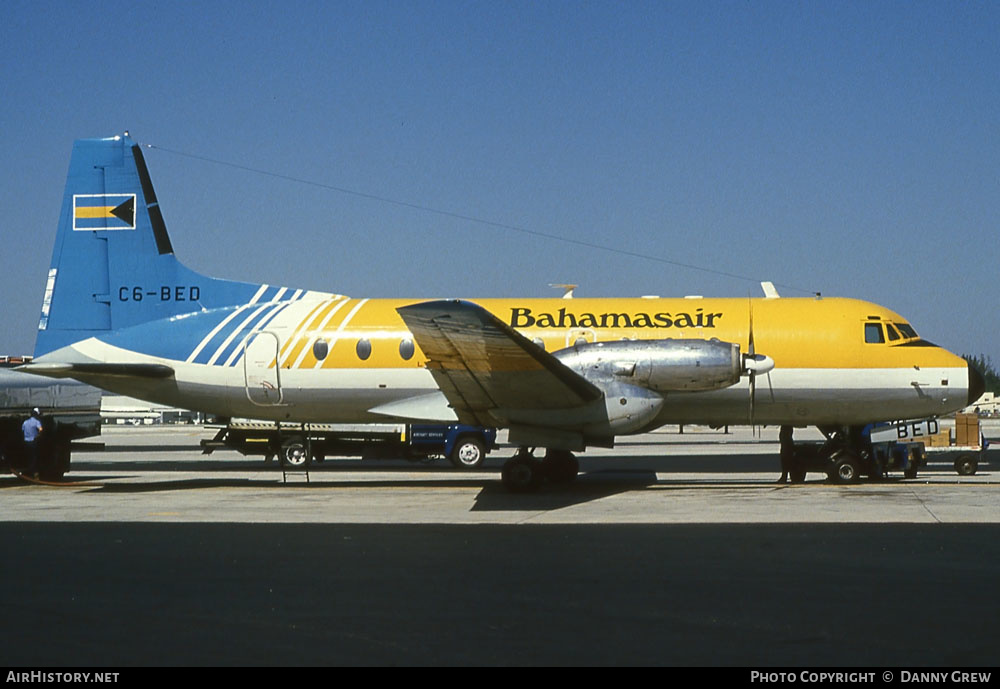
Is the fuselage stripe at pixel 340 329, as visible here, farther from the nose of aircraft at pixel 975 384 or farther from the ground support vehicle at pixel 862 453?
the nose of aircraft at pixel 975 384

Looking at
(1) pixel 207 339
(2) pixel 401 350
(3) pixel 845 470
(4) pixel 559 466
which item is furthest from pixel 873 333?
(1) pixel 207 339

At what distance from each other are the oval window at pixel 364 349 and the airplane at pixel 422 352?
0.03 meters

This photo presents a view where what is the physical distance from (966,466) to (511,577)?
18.5 meters

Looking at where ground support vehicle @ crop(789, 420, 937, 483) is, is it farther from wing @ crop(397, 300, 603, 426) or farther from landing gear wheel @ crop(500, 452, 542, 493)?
landing gear wheel @ crop(500, 452, 542, 493)

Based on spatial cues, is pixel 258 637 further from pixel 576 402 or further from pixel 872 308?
pixel 872 308

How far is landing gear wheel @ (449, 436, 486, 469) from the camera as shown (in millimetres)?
28266

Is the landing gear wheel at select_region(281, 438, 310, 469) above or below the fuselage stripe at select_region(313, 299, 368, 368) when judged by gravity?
below

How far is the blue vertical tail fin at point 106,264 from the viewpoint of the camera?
73.0 feet

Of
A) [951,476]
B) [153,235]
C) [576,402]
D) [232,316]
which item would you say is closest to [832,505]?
[576,402]

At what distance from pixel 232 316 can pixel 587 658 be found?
54.4 feet

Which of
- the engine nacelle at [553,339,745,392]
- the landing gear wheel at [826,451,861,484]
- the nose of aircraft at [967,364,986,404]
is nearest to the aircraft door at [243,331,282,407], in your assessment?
the engine nacelle at [553,339,745,392]

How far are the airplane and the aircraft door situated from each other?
3 centimetres

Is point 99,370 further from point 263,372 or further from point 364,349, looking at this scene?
point 364,349

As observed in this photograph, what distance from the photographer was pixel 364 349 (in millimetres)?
21172
